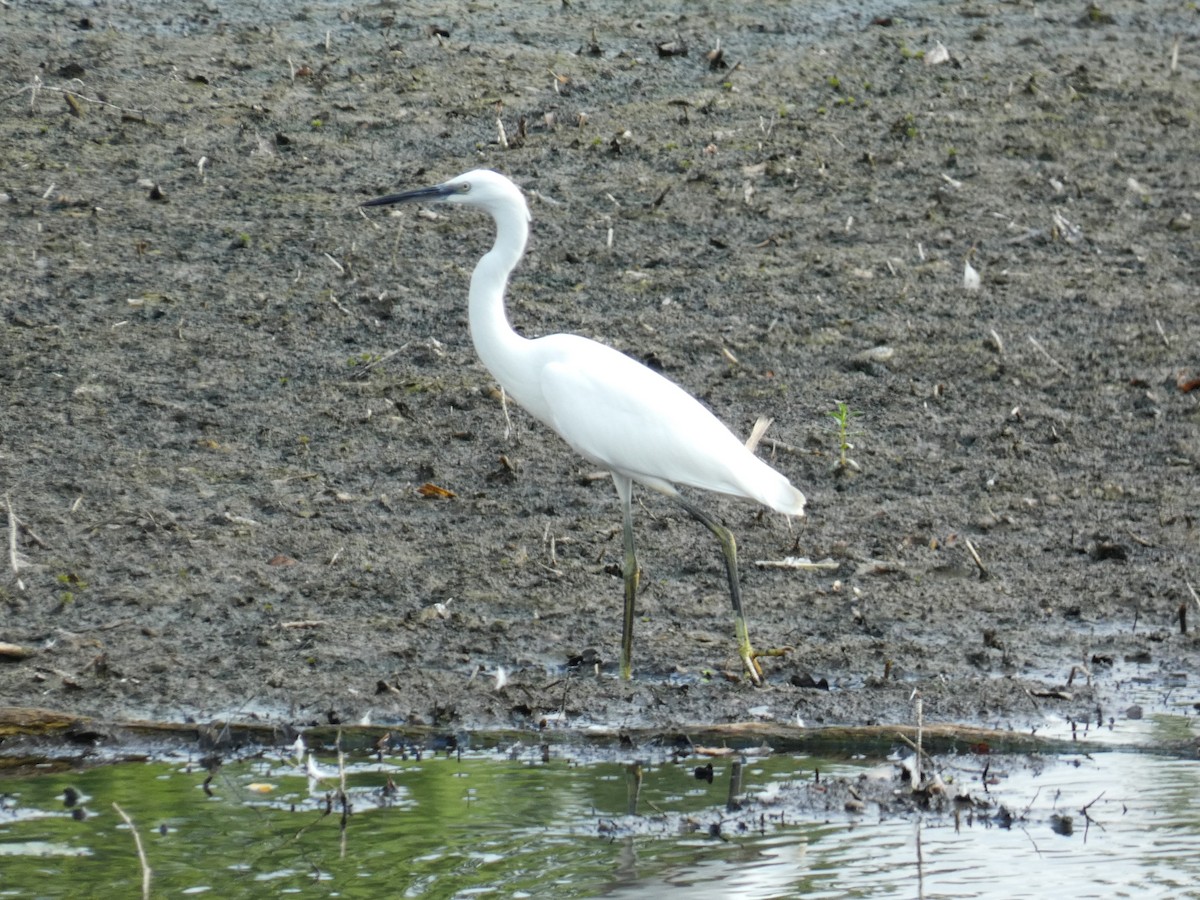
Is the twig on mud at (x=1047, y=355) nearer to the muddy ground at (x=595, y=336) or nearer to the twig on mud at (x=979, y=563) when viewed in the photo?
the muddy ground at (x=595, y=336)

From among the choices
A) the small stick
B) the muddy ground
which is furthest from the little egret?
the small stick

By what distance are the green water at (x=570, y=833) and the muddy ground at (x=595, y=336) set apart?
39 centimetres

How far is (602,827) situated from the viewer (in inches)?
194

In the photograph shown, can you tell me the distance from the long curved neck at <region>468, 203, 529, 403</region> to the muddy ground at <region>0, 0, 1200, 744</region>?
795 millimetres

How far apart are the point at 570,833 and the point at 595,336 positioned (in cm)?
418

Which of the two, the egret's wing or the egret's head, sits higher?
the egret's head

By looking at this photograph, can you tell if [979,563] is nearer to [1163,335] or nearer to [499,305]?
[499,305]

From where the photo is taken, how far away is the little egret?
20.1 feet

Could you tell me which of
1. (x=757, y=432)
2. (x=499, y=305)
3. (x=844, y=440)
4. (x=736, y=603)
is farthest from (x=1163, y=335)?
(x=499, y=305)

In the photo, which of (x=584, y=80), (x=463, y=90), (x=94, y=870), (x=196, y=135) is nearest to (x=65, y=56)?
(x=196, y=135)

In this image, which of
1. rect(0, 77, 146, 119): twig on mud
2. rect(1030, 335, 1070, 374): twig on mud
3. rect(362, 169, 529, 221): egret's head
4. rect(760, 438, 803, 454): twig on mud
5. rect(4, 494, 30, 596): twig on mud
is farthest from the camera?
rect(0, 77, 146, 119): twig on mud

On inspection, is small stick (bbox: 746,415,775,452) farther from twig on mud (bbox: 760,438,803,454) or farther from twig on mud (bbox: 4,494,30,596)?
twig on mud (bbox: 4,494,30,596)

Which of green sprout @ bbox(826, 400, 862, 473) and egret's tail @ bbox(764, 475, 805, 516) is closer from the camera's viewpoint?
egret's tail @ bbox(764, 475, 805, 516)

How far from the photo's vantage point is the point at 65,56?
11.4 metres
